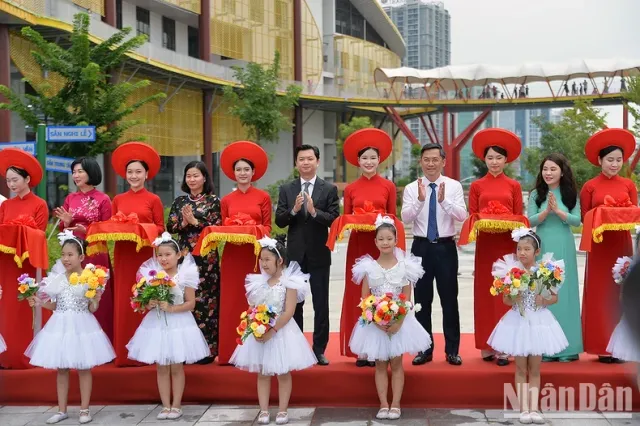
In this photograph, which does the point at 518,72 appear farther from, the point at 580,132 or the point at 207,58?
the point at 207,58

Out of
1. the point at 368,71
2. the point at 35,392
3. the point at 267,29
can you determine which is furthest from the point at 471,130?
the point at 35,392

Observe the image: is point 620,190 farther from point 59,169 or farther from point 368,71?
point 368,71

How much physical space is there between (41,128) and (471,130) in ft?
122

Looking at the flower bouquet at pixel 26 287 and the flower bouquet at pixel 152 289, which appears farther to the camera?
the flower bouquet at pixel 26 287

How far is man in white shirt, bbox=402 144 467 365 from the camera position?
5.51 m

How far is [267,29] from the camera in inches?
1451

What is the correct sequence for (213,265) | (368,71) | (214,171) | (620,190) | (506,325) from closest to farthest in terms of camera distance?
(506,325) → (620,190) → (213,265) → (214,171) → (368,71)

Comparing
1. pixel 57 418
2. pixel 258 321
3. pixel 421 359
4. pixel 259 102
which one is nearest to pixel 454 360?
pixel 421 359

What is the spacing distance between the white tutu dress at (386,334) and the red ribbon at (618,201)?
5.25 feet

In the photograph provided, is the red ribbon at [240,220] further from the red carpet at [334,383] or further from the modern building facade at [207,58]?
the modern building facade at [207,58]

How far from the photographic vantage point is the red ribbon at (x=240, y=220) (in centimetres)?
546

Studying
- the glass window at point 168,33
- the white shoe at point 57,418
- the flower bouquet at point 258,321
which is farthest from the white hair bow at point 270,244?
the glass window at point 168,33

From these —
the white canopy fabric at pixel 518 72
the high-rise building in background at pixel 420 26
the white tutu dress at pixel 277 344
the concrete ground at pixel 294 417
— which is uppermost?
the high-rise building in background at pixel 420 26

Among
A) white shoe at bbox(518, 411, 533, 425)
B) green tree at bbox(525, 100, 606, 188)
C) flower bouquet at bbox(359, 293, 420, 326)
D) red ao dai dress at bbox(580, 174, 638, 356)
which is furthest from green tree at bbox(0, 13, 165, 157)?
green tree at bbox(525, 100, 606, 188)
